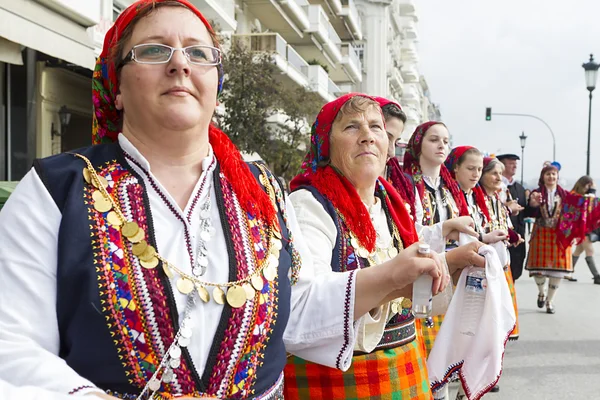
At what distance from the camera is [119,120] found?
178 cm

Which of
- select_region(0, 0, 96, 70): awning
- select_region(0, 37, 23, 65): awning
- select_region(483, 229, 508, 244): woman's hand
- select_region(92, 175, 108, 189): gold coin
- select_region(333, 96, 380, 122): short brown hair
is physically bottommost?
select_region(483, 229, 508, 244): woman's hand

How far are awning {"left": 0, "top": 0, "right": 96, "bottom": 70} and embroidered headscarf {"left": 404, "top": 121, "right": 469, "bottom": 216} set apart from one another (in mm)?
4216

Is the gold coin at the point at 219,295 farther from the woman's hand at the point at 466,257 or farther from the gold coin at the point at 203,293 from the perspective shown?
the woman's hand at the point at 466,257

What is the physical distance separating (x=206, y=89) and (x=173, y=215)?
0.35 metres

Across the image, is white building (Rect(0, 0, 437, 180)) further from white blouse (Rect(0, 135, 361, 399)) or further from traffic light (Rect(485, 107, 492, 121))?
traffic light (Rect(485, 107, 492, 121))

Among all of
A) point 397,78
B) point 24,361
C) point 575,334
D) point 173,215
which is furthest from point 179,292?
point 397,78

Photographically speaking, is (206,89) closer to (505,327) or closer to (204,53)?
(204,53)

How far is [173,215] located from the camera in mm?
1606

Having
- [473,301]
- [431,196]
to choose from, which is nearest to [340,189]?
[473,301]

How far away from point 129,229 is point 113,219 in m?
0.04

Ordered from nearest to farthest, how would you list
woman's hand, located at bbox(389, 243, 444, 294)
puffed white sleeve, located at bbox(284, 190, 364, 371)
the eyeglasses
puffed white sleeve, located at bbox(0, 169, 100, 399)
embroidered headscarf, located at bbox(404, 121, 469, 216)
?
puffed white sleeve, located at bbox(0, 169, 100, 399)
the eyeglasses
woman's hand, located at bbox(389, 243, 444, 294)
puffed white sleeve, located at bbox(284, 190, 364, 371)
embroidered headscarf, located at bbox(404, 121, 469, 216)

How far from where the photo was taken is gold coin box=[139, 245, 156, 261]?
4.89 ft

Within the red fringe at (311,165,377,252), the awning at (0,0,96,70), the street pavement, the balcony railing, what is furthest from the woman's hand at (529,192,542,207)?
the balcony railing

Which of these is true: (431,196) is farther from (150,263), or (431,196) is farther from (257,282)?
(150,263)
